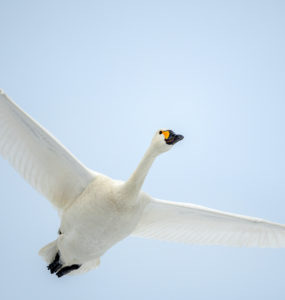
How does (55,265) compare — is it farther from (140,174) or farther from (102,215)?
(140,174)

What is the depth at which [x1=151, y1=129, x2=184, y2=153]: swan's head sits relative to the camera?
6176mm

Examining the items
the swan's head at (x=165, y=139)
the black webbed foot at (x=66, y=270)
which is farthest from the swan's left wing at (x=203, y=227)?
the black webbed foot at (x=66, y=270)

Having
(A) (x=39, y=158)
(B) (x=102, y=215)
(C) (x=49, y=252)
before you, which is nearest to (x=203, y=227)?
(B) (x=102, y=215)

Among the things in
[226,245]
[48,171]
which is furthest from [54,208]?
[226,245]

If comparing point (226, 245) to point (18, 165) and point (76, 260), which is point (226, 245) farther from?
point (18, 165)

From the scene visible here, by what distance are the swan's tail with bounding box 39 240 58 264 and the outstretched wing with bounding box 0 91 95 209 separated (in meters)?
0.61

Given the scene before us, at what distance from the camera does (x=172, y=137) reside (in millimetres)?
6184

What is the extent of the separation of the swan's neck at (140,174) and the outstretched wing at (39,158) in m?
0.58

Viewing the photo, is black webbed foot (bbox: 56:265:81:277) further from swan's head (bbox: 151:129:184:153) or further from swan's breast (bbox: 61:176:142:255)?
swan's head (bbox: 151:129:184:153)

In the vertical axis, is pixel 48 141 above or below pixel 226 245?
above

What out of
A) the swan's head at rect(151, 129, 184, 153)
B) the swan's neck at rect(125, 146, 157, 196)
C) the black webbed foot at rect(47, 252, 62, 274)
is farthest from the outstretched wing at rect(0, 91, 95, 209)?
the swan's head at rect(151, 129, 184, 153)

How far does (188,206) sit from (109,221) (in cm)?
109

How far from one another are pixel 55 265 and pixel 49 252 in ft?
0.64

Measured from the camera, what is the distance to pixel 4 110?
615 centimetres
